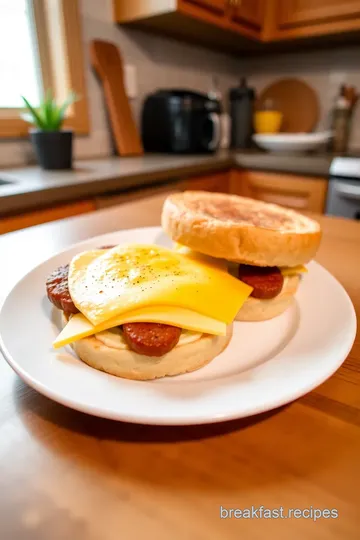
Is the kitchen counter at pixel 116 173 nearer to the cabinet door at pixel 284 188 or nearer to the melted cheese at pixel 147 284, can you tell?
the cabinet door at pixel 284 188

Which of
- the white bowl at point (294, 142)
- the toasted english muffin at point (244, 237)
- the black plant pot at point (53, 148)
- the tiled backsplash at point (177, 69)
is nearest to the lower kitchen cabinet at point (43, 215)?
the black plant pot at point (53, 148)

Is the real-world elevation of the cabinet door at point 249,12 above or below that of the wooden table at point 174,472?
above

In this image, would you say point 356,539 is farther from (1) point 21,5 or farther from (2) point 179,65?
(2) point 179,65

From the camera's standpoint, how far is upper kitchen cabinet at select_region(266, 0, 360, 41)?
224 cm

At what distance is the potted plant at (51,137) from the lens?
1.68 m

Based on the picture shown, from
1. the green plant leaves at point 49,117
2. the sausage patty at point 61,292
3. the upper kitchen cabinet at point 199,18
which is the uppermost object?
the upper kitchen cabinet at point 199,18

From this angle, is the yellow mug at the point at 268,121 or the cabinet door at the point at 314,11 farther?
the yellow mug at the point at 268,121

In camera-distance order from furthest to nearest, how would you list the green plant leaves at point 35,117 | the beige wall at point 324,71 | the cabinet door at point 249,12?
1. the beige wall at point 324,71
2. the cabinet door at point 249,12
3. the green plant leaves at point 35,117

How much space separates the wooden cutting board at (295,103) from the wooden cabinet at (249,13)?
54cm

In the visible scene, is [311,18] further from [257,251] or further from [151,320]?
[151,320]

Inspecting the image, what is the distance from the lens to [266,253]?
659mm

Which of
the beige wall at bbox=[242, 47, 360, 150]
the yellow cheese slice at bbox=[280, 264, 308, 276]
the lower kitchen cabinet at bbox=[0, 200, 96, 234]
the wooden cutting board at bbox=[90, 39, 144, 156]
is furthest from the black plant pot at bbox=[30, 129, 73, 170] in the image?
the beige wall at bbox=[242, 47, 360, 150]

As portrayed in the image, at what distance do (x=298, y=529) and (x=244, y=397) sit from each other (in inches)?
4.9

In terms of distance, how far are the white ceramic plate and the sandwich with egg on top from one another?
0.02 meters
